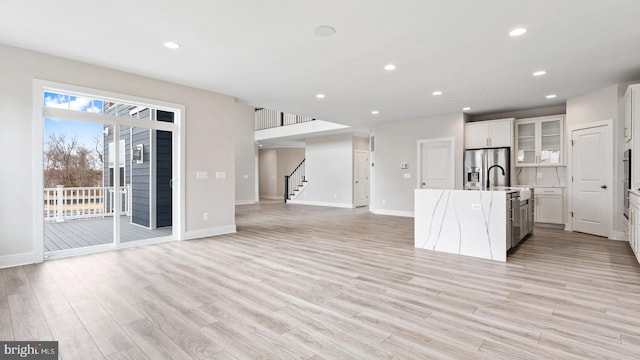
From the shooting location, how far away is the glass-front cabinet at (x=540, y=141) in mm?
6641

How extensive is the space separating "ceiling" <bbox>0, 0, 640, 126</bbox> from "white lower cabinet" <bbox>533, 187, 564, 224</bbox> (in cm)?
216

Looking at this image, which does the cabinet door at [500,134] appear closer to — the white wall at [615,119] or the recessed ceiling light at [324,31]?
the white wall at [615,119]

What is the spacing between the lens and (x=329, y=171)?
460 inches

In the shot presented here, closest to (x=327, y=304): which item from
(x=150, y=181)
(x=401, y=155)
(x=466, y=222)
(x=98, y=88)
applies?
(x=466, y=222)

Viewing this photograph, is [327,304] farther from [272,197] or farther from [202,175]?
[272,197]

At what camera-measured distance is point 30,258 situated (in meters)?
3.91

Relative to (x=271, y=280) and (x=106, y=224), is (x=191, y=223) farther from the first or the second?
(x=271, y=280)

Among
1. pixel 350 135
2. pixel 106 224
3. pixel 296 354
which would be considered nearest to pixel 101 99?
pixel 106 224

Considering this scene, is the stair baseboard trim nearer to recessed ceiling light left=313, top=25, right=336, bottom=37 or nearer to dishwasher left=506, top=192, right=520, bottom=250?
dishwasher left=506, top=192, right=520, bottom=250

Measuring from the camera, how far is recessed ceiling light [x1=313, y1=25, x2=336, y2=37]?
326 cm

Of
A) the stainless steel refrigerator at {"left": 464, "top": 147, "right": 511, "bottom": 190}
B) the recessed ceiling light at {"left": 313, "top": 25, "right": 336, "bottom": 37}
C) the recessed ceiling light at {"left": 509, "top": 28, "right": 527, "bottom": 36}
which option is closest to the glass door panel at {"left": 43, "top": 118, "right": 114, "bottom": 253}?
the recessed ceiling light at {"left": 313, "top": 25, "right": 336, "bottom": 37}

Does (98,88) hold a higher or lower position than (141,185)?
higher

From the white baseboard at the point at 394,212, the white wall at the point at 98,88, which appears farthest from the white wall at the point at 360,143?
the white wall at the point at 98,88

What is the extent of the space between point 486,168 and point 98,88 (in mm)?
7834
